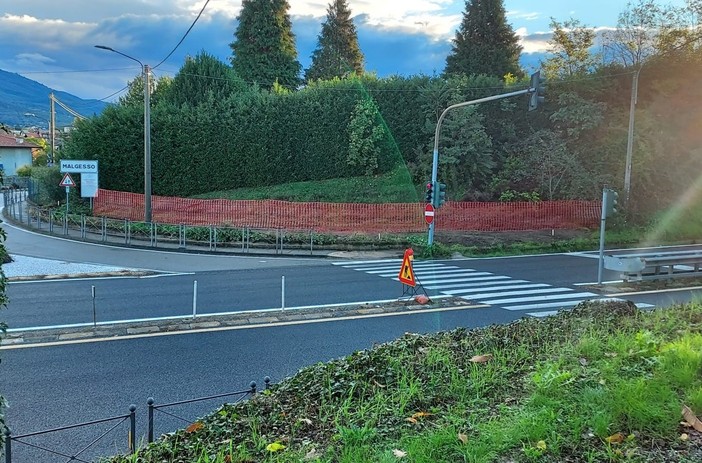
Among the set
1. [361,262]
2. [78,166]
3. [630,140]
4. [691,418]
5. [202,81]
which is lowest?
[361,262]

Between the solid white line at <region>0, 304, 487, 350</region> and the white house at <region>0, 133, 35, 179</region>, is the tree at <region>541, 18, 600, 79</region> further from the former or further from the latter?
the white house at <region>0, 133, 35, 179</region>

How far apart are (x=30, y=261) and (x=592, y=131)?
33242 millimetres

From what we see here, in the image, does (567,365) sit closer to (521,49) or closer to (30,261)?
(30,261)

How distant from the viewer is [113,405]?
6.51 m

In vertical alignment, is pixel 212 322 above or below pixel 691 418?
below

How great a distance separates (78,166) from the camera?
98.6 ft

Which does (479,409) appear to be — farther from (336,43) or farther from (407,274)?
(336,43)

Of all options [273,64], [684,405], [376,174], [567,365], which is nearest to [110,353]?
[567,365]

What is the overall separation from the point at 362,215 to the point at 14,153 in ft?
241

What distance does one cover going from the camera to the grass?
3.43m

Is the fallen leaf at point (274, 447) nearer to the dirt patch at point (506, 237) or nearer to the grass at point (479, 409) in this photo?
the grass at point (479, 409)

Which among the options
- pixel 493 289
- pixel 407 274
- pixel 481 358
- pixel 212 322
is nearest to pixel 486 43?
pixel 493 289

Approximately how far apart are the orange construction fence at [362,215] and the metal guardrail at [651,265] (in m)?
13.1

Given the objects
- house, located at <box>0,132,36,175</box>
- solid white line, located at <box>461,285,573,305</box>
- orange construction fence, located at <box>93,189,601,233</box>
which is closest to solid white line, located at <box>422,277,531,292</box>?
solid white line, located at <box>461,285,573,305</box>
